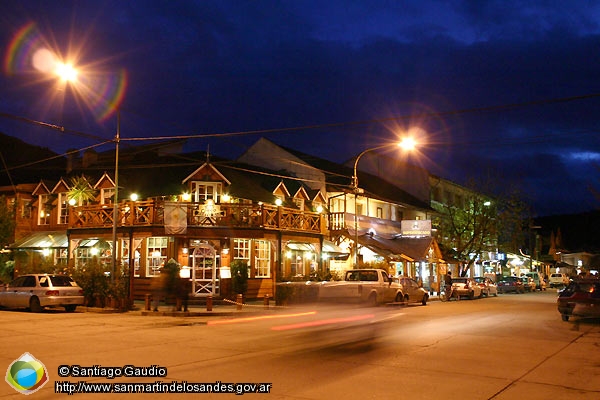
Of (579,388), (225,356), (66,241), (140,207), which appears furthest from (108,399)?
(66,241)

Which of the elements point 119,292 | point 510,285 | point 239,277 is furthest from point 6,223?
point 510,285

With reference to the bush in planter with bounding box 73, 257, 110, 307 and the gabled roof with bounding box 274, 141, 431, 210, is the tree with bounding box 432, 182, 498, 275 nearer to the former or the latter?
the gabled roof with bounding box 274, 141, 431, 210

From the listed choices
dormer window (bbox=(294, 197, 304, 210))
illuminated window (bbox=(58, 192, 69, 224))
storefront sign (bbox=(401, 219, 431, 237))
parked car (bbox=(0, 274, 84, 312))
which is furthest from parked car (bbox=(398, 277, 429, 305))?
illuminated window (bbox=(58, 192, 69, 224))

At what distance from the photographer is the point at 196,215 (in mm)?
29438

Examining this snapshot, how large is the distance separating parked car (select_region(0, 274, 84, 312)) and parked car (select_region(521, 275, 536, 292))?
40.6 m

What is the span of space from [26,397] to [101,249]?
25.6m

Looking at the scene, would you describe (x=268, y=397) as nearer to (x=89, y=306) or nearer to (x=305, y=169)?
(x=89, y=306)

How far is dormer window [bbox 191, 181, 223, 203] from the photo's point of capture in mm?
31594

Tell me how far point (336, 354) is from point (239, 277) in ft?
57.1

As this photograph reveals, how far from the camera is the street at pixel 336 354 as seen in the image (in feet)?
30.2

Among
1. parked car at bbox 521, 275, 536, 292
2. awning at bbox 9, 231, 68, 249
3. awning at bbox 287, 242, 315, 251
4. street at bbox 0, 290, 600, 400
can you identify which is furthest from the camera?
parked car at bbox 521, 275, 536, 292

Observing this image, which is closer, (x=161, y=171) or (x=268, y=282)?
(x=268, y=282)

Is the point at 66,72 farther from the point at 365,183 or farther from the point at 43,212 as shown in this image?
the point at 365,183

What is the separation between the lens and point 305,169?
4072 cm
